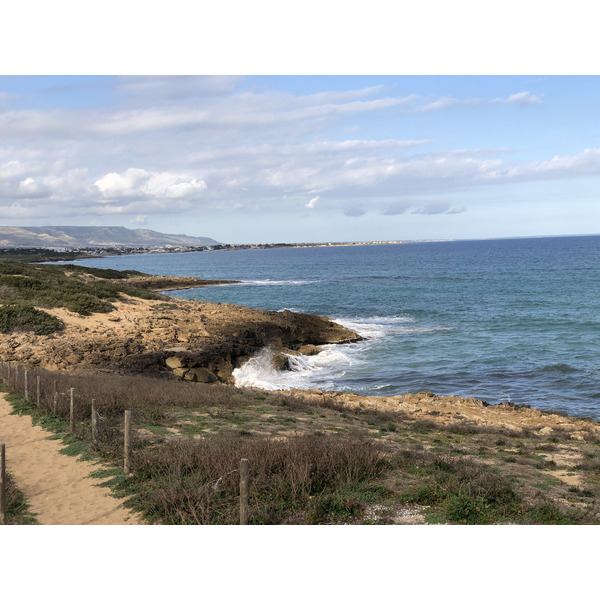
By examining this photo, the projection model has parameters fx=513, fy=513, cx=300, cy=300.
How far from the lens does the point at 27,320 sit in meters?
29.1

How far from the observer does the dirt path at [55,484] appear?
28.5ft

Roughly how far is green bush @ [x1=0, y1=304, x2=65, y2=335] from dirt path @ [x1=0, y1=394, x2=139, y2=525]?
15865 mm

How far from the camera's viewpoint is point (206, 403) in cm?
1809

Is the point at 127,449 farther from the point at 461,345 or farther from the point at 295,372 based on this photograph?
the point at 461,345

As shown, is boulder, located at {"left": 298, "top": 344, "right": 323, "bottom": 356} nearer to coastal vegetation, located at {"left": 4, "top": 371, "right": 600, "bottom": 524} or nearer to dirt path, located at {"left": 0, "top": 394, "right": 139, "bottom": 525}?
coastal vegetation, located at {"left": 4, "top": 371, "right": 600, "bottom": 524}

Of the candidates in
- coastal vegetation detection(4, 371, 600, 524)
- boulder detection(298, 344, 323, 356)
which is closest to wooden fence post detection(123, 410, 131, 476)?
coastal vegetation detection(4, 371, 600, 524)

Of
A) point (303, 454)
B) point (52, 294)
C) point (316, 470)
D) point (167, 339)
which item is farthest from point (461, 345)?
point (52, 294)

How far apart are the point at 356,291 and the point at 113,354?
155 feet

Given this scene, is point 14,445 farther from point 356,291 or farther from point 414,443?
point 356,291

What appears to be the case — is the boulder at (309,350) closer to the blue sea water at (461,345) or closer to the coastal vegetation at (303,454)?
the blue sea water at (461,345)

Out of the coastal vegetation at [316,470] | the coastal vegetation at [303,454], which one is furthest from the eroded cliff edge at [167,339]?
the coastal vegetation at [316,470]

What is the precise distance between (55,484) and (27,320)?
71.5ft

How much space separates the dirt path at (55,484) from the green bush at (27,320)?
15.9 meters

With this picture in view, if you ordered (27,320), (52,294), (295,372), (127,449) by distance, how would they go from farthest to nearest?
(52,294)
(295,372)
(27,320)
(127,449)
